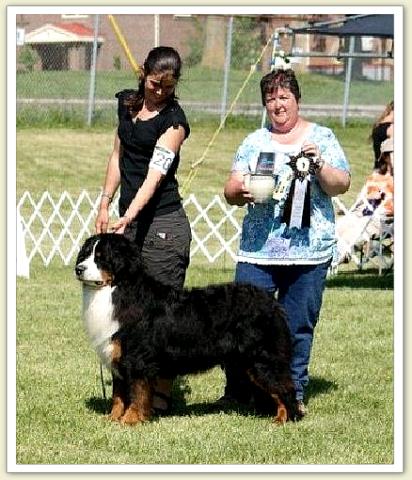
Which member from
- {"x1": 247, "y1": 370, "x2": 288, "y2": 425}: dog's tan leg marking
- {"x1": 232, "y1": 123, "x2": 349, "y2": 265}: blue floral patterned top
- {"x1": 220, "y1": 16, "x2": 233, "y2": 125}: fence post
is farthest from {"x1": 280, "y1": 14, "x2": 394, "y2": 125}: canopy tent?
{"x1": 247, "y1": 370, "x2": 288, "y2": 425}: dog's tan leg marking

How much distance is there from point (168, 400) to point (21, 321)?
9.54 ft

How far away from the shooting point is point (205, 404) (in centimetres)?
684

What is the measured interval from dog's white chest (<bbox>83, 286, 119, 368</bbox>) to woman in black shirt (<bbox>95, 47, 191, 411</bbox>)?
361 mm

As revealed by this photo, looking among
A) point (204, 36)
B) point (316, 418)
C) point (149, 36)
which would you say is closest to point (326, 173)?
point (316, 418)

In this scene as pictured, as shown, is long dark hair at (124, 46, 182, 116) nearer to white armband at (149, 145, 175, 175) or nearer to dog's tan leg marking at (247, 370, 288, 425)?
white armband at (149, 145, 175, 175)

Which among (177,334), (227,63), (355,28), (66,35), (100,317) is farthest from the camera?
(227,63)

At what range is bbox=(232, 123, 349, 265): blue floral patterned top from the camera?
6.24 meters

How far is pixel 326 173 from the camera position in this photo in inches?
241

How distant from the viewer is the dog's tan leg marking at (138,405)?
6.23m

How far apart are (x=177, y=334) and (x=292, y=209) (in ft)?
3.09

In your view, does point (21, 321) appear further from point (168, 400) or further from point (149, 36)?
point (149, 36)

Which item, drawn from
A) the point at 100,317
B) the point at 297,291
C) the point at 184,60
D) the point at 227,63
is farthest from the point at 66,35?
the point at 100,317

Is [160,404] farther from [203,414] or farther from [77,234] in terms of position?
[77,234]

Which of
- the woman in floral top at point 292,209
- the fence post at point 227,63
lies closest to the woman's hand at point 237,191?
the woman in floral top at point 292,209
